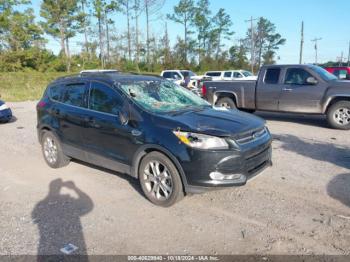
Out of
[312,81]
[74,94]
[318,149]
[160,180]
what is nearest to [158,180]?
[160,180]

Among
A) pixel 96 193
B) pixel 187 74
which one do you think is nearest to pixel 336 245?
pixel 96 193

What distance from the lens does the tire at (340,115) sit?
8.61m

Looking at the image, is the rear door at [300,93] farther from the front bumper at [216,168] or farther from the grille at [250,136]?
the front bumper at [216,168]

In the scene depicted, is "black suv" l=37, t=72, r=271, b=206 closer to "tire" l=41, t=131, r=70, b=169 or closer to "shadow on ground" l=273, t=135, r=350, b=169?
"tire" l=41, t=131, r=70, b=169

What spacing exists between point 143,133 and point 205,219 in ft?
4.46

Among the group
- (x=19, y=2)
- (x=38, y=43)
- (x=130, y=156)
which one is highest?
(x=19, y=2)

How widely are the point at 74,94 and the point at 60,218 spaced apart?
2.30 meters

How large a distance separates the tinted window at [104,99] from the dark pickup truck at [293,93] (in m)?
6.35

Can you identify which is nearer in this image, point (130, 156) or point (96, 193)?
point (130, 156)

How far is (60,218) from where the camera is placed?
3947 millimetres

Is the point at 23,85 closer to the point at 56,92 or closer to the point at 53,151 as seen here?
the point at 56,92

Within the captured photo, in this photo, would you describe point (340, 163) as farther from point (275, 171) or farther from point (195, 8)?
point (195, 8)

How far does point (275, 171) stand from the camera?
542 centimetres

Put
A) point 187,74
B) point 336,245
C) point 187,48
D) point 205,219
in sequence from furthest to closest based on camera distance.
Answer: point 187,48 < point 187,74 < point 205,219 < point 336,245
